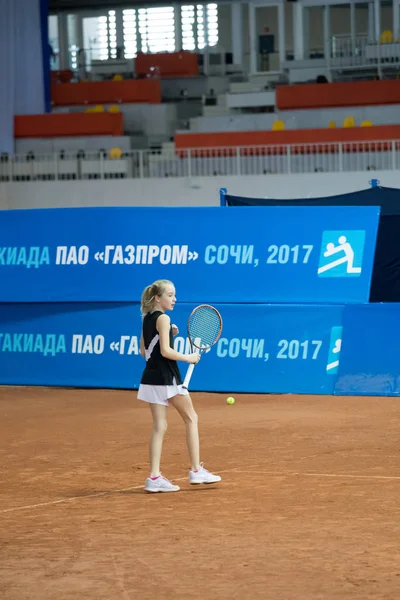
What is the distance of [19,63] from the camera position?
4478cm

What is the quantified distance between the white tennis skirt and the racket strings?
47 cm

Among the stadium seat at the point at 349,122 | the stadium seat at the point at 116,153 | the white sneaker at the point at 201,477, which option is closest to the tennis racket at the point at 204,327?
the white sneaker at the point at 201,477

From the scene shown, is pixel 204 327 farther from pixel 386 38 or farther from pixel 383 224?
pixel 386 38

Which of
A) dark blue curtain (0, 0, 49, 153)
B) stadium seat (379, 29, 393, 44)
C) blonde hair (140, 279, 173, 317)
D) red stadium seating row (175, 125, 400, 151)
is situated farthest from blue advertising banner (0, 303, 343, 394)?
stadium seat (379, 29, 393, 44)

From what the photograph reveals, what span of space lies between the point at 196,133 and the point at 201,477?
2935cm

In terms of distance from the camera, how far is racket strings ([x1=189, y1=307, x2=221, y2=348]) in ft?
32.0

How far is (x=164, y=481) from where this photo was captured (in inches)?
374

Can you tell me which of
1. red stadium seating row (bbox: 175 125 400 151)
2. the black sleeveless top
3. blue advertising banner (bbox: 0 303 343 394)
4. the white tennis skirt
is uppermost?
red stadium seating row (bbox: 175 125 400 151)

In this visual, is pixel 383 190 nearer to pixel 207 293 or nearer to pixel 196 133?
pixel 207 293

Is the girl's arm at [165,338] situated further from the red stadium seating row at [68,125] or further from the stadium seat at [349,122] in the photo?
the red stadium seating row at [68,125]

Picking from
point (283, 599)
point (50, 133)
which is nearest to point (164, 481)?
point (283, 599)

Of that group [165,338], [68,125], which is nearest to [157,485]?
[165,338]

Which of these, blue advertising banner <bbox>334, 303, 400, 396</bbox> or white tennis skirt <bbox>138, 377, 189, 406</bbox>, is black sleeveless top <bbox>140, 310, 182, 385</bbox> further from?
blue advertising banner <bbox>334, 303, 400, 396</bbox>

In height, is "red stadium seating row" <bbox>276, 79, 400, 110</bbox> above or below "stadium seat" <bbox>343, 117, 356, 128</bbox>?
above
